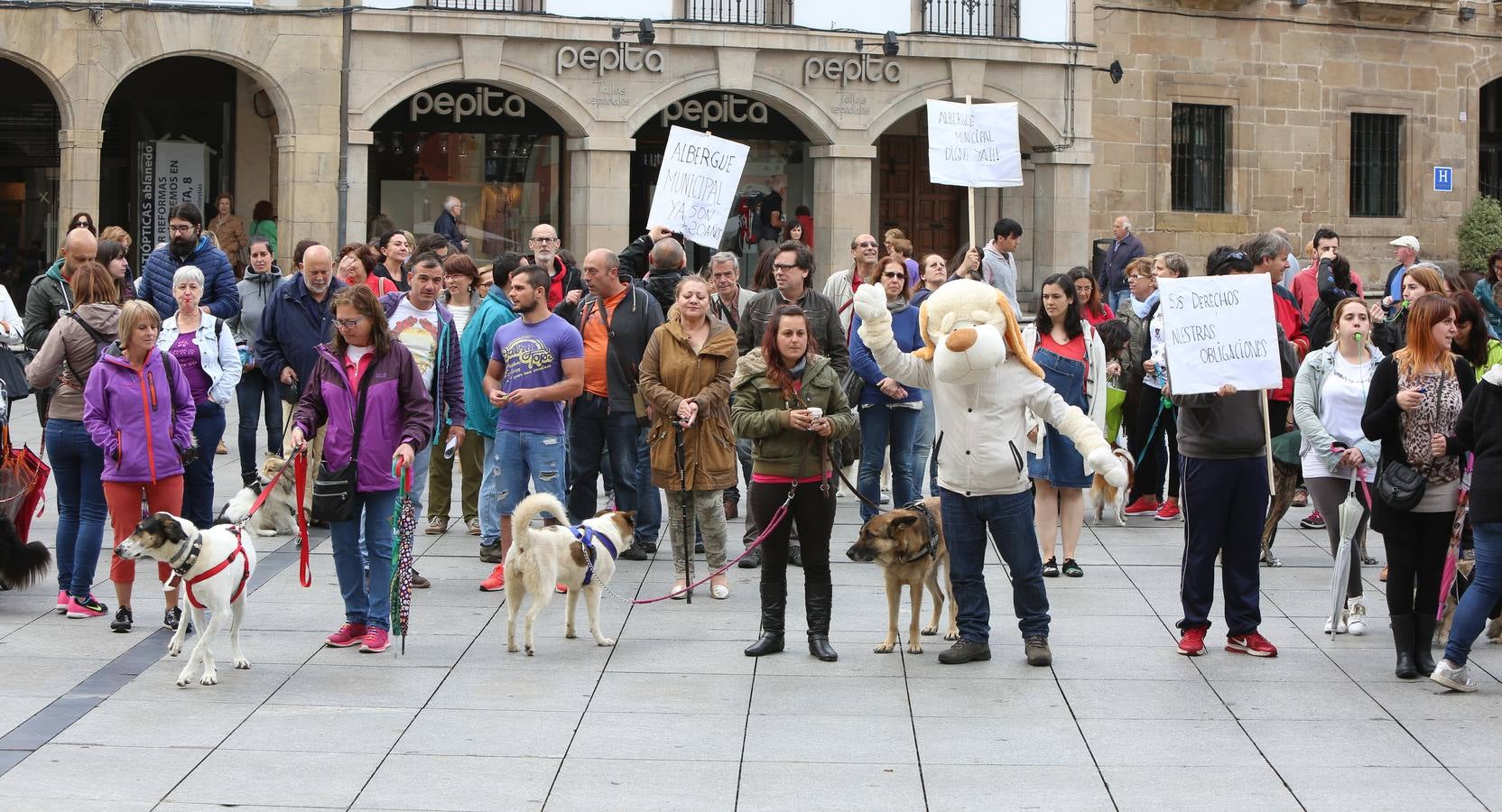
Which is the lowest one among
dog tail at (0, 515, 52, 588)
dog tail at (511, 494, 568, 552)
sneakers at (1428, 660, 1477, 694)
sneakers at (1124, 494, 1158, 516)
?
sneakers at (1428, 660, 1477, 694)

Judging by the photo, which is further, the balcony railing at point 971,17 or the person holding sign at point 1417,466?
the balcony railing at point 971,17

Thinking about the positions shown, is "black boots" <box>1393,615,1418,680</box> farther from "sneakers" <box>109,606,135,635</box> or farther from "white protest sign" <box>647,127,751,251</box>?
"white protest sign" <box>647,127,751,251</box>

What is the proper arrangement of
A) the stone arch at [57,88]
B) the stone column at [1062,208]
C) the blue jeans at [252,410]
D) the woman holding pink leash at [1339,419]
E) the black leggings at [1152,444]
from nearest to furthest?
the woman holding pink leash at [1339,419], the blue jeans at [252,410], the black leggings at [1152,444], the stone arch at [57,88], the stone column at [1062,208]

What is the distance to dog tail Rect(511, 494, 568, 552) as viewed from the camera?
8336mm

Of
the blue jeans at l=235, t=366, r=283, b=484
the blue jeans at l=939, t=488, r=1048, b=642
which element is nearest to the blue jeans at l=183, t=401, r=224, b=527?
the blue jeans at l=235, t=366, r=283, b=484

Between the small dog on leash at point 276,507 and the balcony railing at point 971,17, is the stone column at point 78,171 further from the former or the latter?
the small dog on leash at point 276,507

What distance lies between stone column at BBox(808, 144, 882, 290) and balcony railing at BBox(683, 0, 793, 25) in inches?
73.0

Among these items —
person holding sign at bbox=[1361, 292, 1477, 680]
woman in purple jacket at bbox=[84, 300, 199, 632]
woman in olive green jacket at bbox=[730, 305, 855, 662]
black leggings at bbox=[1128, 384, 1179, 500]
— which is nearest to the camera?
person holding sign at bbox=[1361, 292, 1477, 680]

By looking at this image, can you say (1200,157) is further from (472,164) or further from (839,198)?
(472,164)

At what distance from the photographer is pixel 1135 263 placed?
44.2 feet

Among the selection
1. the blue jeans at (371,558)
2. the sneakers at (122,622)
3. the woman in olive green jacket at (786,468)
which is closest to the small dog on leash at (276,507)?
the sneakers at (122,622)

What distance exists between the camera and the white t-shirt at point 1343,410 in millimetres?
9258

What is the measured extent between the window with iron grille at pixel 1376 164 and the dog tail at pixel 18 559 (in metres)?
24.3

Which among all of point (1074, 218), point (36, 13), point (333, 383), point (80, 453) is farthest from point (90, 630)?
point (1074, 218)
